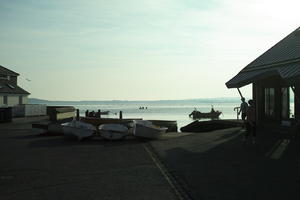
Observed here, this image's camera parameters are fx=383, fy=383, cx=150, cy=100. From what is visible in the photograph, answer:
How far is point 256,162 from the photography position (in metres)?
11.3

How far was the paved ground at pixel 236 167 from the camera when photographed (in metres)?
7.86

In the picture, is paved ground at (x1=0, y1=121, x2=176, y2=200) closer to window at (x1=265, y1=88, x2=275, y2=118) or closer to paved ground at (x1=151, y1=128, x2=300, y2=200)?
paved ground at (x1=151, y1=128, x2=300, y2=200)

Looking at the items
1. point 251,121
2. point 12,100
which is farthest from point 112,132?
point 12,100

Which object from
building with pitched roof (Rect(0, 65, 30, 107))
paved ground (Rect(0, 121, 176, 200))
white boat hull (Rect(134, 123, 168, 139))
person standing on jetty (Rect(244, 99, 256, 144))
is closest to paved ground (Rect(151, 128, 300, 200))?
person standing on jetty (Rect(244, 99, 256, 144))

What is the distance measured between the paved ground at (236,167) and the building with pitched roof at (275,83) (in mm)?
3033

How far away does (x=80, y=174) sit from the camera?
1011cm

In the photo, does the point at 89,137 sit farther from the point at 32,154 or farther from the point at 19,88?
the point at 19,88

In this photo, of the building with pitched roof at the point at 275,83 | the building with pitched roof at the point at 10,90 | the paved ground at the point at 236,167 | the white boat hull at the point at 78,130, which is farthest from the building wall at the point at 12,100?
the paved ground at the point at 236,167

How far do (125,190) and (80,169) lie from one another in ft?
9.95

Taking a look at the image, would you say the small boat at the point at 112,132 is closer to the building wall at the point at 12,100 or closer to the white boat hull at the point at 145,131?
the white boat hull at the point at 145,131

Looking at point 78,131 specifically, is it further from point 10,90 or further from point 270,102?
point 10,90

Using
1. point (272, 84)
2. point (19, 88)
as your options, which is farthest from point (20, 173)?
point (19, 88)

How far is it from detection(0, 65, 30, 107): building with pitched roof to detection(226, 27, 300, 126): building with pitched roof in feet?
105

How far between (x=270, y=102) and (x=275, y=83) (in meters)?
1.22
